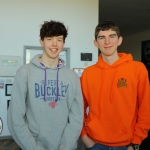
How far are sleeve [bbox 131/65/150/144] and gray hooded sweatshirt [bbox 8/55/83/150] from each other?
40 cm

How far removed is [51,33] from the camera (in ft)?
5.24

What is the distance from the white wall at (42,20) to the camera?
14.8 feet

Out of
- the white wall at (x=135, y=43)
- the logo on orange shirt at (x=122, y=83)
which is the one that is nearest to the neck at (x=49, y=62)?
the logo on orange shirt at (x=122, y=83)

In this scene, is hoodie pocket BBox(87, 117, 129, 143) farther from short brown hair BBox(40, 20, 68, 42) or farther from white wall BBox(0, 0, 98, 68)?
white wall BBox(0, 0, 98, 68)

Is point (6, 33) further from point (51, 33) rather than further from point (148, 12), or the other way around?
point (148, 12)

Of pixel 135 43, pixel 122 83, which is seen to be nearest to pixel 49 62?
pixel 122 83

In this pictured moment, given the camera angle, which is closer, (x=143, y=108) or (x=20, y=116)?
(x=20, y=116)

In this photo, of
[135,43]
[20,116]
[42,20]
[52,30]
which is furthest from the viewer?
[135,43]

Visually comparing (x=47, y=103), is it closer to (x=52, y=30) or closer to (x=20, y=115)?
(x=20, y=115)

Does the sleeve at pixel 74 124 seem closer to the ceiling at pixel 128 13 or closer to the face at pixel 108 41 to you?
the face at pixel 108 41

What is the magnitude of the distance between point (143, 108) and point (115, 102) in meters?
0.20

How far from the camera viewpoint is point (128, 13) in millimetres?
7102

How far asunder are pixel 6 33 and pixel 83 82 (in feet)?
10.2

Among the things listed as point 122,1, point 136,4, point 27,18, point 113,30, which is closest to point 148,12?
point 136,4
